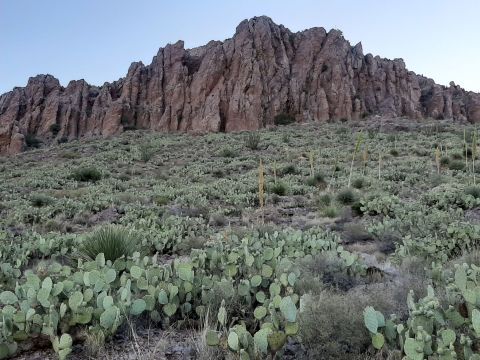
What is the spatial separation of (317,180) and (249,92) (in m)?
40.3

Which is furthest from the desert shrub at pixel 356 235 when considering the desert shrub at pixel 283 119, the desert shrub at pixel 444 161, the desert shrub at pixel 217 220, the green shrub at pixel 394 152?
the desert shrub at pixel 283 119

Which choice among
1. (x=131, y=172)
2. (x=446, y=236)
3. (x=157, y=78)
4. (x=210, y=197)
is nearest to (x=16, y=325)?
(x=446, y=236)

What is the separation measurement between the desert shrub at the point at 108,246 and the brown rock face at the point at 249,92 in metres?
46.0

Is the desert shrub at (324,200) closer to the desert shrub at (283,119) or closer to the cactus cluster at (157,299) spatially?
the cactus cluster at (157,299)

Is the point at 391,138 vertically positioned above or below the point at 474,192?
above

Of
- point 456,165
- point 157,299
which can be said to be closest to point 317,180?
point 456,165

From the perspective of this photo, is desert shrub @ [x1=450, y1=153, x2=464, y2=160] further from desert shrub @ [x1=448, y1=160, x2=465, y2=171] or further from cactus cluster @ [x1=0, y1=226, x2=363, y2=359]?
cactus cluster @ [x1=0, y1=226, x2=363, y2=359]

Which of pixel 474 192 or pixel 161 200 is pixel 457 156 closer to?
pixel 474 192

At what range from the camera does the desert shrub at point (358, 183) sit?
14352 mm

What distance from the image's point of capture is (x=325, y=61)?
5850cm

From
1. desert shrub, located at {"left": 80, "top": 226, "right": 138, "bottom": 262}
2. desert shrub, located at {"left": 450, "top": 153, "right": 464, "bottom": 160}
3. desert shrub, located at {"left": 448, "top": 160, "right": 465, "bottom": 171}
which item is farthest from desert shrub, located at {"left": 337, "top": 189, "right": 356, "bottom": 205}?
desert shrub, located at {"left": 450, "top": 153, "right": 464, "bottom": 160}

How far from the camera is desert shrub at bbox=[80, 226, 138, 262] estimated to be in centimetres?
545

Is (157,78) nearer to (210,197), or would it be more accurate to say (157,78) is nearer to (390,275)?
(210,197)

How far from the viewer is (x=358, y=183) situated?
1447 centimetres
